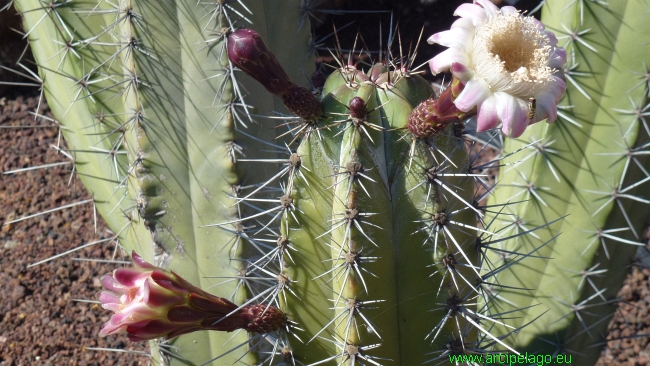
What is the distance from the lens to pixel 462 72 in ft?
2.86

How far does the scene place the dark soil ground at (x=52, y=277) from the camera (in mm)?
2174

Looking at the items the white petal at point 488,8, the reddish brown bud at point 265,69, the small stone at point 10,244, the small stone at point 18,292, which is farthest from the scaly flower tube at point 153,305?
the small stone at point 10,244

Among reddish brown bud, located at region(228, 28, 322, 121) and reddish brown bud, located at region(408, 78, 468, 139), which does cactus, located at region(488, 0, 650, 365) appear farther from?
reddish brown bud, located at region(228, 28, 322, 121)

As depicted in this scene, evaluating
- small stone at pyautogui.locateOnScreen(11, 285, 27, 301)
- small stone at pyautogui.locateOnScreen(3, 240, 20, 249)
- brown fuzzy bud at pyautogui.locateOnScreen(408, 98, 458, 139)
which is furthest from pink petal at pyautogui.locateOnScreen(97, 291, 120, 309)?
small stone at pyautogui.locateOnScreen(3, 240, 20, 249)

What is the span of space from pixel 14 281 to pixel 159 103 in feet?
4.35

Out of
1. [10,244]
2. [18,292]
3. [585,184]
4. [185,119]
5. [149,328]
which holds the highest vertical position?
[185,119]

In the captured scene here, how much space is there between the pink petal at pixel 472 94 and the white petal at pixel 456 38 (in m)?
0.07

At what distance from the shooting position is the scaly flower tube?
3.05 ft

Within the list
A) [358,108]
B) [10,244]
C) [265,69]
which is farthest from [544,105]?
[10,244]

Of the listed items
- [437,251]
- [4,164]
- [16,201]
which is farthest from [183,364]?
[4,164]

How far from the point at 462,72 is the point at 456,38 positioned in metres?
0.07

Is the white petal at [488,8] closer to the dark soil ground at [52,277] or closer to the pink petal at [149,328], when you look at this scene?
the pink petal at [149,328]

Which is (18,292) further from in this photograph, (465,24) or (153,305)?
(465,24)

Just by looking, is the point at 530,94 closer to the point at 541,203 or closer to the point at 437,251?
the point at 437,251
